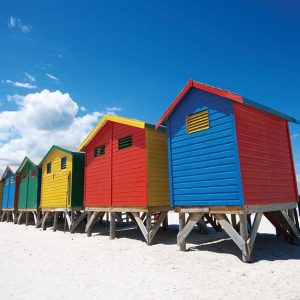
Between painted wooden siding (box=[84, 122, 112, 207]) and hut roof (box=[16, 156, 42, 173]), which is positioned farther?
hut roof (box=[16, 156, 42, 173])

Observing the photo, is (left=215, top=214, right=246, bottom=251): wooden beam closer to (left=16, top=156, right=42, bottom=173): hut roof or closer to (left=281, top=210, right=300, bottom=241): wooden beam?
(left=281, top=210, right=300, bottom=241): wooden beam

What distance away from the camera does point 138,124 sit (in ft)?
40.5

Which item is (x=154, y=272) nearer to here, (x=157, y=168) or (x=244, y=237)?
(x=244, y=237)

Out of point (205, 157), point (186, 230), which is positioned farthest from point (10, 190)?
point (205, 157)

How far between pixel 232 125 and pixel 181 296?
511 centimetres

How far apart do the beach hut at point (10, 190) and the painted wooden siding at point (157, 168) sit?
19388 millimetres

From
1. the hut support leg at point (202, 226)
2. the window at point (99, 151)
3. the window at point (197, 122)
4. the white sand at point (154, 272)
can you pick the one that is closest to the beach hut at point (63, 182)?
the window at point (99, 151)

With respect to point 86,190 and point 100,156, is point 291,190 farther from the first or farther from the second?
point 86,190

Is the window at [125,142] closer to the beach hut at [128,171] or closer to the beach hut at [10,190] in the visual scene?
the beach hut at [128,171]

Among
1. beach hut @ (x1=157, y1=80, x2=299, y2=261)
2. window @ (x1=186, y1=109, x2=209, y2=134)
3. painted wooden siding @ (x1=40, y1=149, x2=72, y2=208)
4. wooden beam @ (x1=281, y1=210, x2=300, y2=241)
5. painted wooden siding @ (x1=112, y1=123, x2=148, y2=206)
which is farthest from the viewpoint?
painted wooden siding @ (x1=40, y1=149, x2=72, y2=208)

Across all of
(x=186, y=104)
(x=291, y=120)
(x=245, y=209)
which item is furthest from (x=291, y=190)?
(x=186, y=104)

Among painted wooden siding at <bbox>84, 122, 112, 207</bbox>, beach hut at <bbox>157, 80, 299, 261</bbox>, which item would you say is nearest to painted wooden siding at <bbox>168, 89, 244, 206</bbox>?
beach hut at <bbox>157, 80, 299, 261</bbox>

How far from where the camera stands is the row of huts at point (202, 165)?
8836mm

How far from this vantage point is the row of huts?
8836 millimetres
